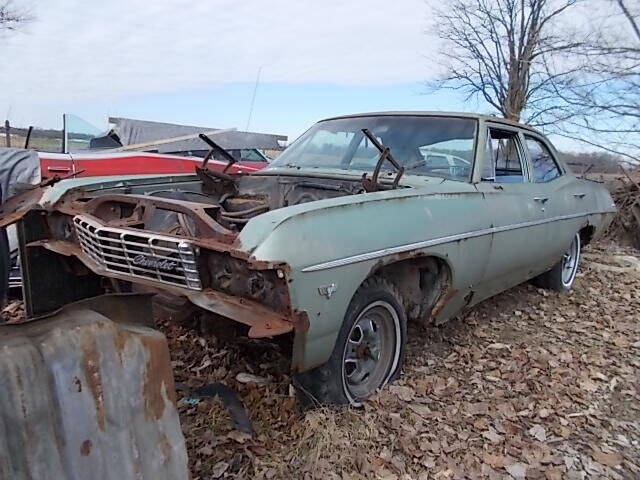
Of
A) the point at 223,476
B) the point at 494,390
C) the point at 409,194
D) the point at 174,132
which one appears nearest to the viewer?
the point at 223,476

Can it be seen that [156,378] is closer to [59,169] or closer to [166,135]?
[59,169]

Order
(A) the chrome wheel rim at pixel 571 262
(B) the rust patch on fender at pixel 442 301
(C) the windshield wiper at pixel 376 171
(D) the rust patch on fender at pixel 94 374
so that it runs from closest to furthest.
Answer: (D) the rust patch on fender at pixel 94 374
(C) the windshield wiper at pixel 376 171
(B) the rust patch on fender at pixel 442 301
(A) the chrome wheel rim at pixel 571 262

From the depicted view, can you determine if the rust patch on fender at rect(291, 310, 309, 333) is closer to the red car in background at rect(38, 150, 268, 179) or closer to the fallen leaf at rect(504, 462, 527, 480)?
the fallen leaf at rect(504, 462, 527, 480)

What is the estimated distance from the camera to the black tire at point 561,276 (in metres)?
5.17

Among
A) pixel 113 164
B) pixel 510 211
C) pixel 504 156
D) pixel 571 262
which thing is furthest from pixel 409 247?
pixel 113 164

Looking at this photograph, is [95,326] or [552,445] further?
[552,445]

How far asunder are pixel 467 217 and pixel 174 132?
7.88 metres

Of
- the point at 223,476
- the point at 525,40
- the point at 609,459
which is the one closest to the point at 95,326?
the point at 223,476

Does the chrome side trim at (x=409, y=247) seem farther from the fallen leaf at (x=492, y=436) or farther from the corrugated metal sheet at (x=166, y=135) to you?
the corrugated metal sheet at (x=166, y=135)

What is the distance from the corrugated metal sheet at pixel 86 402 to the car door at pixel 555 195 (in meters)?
3.47

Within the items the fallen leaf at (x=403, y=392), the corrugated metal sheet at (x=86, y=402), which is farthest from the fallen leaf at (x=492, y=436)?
the corrugated metal sheet at (x=86, y=402)

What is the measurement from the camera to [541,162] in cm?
480

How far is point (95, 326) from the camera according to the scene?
→ 171 cm

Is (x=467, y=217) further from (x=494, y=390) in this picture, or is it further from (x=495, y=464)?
(x=495, y=464)
